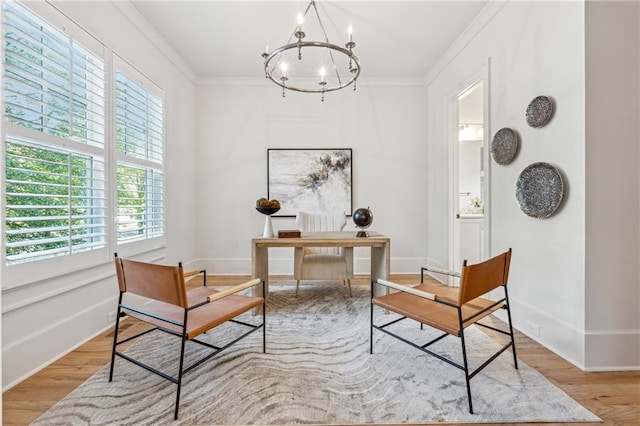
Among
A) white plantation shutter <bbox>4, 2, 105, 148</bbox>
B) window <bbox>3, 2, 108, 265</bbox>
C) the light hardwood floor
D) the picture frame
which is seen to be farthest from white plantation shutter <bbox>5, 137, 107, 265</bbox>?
the picture frame

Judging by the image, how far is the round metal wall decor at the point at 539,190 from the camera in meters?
2.00

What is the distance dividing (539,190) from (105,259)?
3.37m

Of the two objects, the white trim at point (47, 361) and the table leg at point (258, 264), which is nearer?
the white trim at point (47, 361)

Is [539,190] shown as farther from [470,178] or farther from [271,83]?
[271,83]

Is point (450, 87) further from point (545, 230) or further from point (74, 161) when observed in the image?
point (74, 161)

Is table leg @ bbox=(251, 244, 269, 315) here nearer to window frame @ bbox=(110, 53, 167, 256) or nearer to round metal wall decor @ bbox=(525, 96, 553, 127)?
window frame @ bbox=(110, 53, 167, 256)

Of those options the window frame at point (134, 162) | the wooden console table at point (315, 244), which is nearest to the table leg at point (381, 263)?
the wooden console table at point (315, 244)

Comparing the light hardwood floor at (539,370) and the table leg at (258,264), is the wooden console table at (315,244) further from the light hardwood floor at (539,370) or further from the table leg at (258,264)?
the light hardwood floor at (539,370)

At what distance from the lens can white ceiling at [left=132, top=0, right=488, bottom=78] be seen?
2.69m

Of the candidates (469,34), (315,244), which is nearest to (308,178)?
(315,244)

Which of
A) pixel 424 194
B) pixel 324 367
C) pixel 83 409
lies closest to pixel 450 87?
pixel 424 194

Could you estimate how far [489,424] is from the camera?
1419mm

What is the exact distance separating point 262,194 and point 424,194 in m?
2.33

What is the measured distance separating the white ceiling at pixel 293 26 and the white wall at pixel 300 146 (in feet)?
1.61
